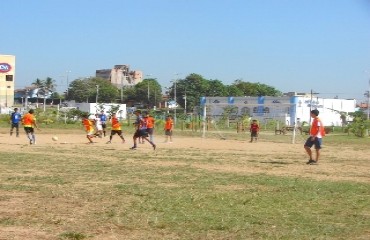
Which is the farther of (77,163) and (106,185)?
(77,163)

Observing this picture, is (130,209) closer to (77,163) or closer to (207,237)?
(207,237)

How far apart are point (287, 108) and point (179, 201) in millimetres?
65988

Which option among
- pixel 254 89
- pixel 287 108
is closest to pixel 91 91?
pixel 254 89

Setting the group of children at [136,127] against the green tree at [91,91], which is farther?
the green tree at [91,91]

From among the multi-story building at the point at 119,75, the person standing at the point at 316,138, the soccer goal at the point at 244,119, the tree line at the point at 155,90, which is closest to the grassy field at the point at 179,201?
the person standing at the point at 316,138

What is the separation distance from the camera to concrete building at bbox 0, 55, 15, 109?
92.6 metres

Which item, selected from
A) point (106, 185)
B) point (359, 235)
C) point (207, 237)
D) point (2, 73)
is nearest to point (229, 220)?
point (207, 237)

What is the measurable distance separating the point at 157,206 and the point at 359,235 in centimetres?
322

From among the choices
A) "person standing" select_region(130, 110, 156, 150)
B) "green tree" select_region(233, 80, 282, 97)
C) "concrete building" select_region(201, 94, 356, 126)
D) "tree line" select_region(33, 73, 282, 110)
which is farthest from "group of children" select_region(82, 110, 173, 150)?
"green tree" select_region(233, 80, 282, 97)

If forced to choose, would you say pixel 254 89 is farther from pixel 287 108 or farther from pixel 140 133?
pixel 140 133

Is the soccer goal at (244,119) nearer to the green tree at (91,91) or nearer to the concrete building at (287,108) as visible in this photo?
the concrete building at (287,108)

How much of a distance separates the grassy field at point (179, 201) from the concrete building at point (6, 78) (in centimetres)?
7919

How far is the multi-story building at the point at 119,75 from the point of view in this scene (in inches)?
6998

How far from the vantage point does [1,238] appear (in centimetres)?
725
